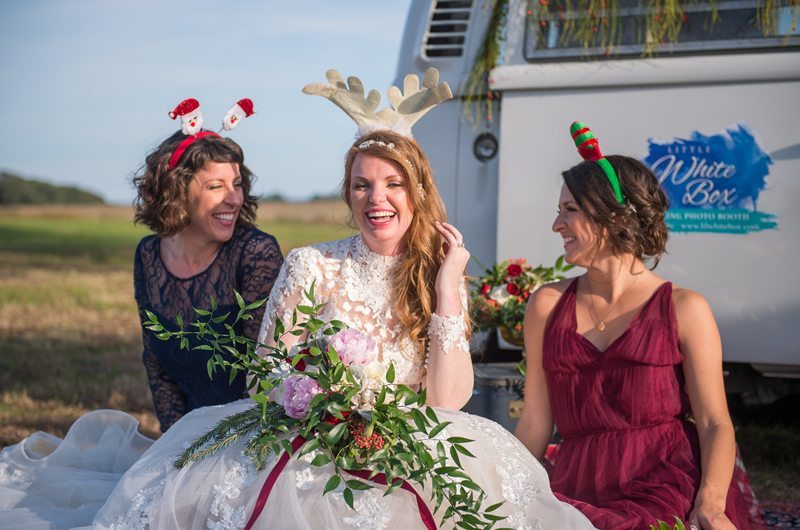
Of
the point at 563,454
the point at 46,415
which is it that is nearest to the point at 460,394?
the point at 563,454

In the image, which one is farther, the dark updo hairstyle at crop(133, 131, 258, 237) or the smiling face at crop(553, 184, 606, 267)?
the dark updo hairstyle at crop(133, 131, 258, 237)

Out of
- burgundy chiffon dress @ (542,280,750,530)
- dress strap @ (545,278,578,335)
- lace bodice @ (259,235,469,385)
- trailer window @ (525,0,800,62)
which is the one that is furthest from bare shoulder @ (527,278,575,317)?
trailer window @ (525,0,800,62)

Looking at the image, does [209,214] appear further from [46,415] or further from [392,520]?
[46,415]

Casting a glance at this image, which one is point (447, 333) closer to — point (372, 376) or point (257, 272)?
point (372, 376)

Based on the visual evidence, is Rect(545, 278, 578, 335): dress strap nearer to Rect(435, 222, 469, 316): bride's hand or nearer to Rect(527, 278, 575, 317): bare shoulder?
Rect(527, 278, 575, 317): bare shoulder

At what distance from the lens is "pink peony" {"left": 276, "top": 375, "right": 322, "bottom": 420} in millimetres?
2496

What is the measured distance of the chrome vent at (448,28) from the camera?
16.4 ft

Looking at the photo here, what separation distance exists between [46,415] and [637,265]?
4.31 metres

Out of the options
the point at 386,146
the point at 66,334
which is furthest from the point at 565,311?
the point at 66,334

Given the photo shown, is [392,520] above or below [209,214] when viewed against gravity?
below

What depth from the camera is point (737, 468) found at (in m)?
3.10

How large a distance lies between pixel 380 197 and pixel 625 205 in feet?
2.68

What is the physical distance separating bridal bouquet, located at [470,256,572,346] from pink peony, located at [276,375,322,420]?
6.38ft

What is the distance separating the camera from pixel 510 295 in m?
4.49
